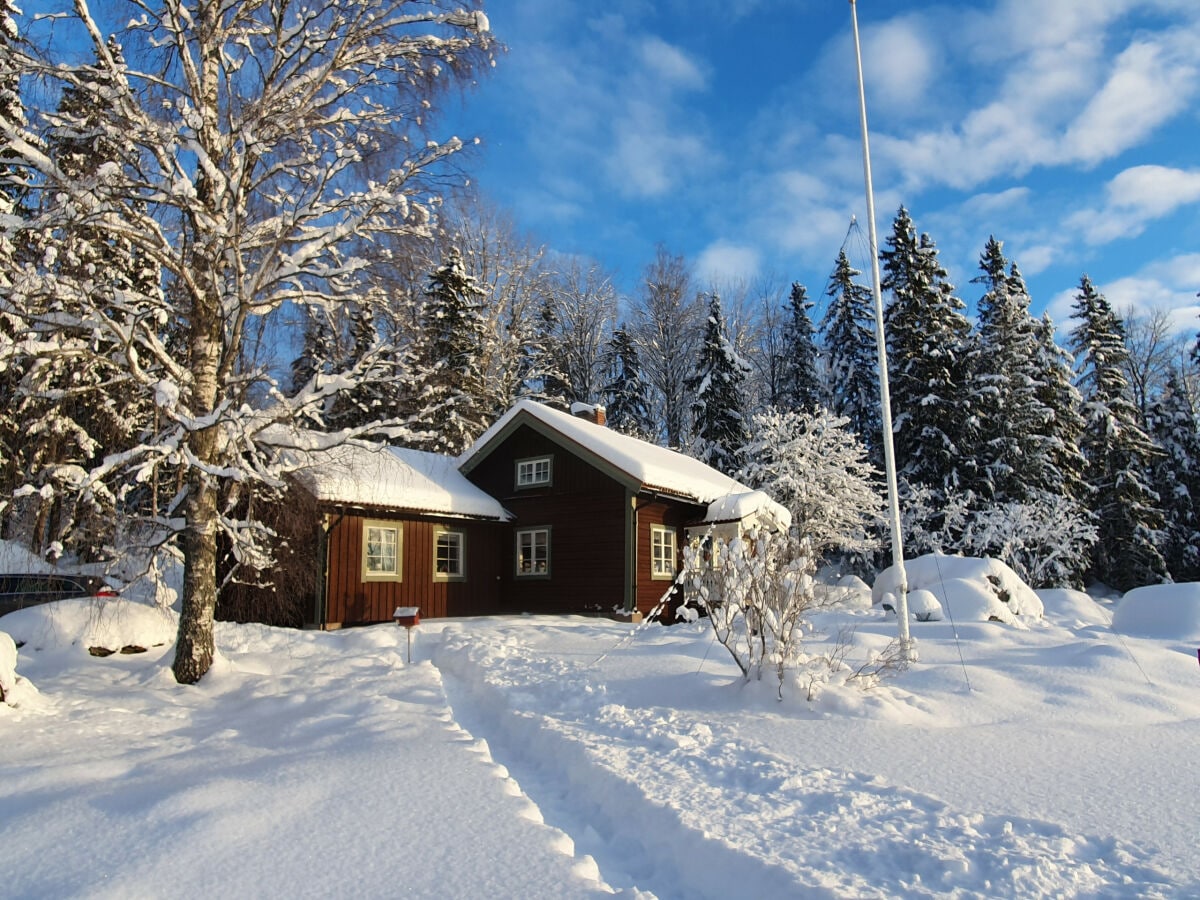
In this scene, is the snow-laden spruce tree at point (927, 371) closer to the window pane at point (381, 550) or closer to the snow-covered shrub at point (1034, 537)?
the snow-covered shrub at point (1034, 537)

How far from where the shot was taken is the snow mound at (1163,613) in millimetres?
12375

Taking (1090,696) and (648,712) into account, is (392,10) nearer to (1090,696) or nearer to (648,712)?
(648,712)

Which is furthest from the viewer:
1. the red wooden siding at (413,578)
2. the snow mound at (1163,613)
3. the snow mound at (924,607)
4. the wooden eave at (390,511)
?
the snow mound at (924,607)

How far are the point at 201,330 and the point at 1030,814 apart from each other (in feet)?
30.0

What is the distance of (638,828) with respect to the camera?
4652 mm

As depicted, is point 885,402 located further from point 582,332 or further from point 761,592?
point 582,332

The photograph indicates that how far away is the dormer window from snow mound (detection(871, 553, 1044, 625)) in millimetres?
8133

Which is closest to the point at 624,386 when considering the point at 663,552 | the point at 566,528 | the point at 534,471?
the point at 534,471

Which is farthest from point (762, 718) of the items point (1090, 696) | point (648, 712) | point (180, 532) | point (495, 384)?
point (495, 384)

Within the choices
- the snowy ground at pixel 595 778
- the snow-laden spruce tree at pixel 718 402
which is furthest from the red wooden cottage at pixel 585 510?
the snow-laden spruce tree at pixel 718 402

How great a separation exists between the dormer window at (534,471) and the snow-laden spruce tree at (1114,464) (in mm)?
22047

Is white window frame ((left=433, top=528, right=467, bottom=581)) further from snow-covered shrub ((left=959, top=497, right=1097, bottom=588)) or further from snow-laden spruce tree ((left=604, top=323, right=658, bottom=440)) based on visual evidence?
snow-covered shrub ((left=959, top=497, right=1097, bottom=588))

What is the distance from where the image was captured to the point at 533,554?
1931 centimetres

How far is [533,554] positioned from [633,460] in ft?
12.3
